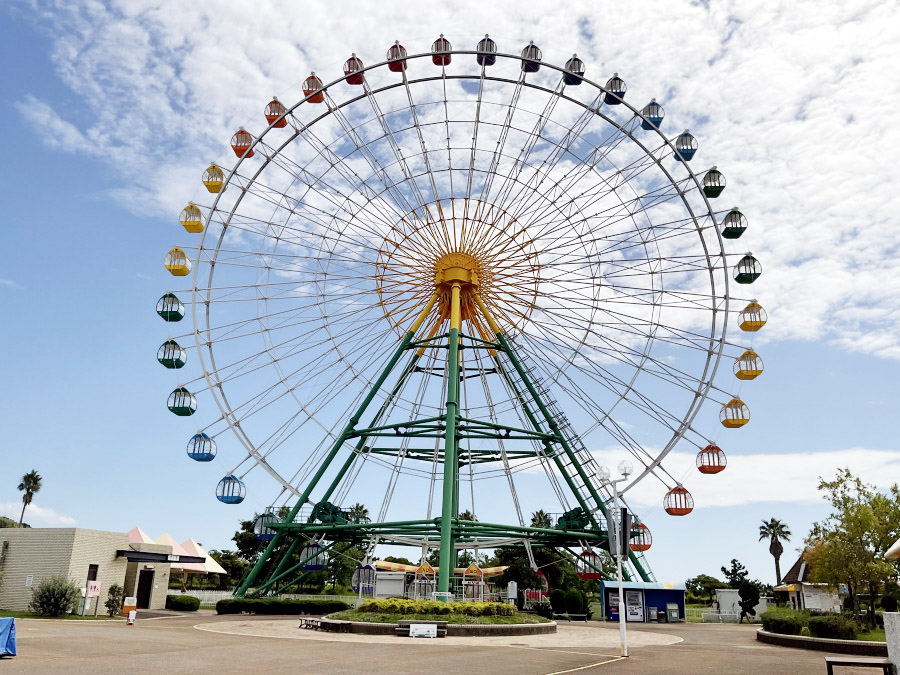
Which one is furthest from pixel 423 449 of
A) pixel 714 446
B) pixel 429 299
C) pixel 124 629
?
pixel 124 629

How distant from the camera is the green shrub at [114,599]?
32656mm

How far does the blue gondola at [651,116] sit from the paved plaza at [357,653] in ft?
68.9

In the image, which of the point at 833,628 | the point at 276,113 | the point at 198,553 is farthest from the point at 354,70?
the point at 198,553

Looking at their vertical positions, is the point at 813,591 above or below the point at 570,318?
below

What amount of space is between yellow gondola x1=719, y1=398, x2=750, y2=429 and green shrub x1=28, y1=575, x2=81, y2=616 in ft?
90.9

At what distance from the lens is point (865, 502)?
24734 mm

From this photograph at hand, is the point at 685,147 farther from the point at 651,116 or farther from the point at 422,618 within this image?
the point at 422,618

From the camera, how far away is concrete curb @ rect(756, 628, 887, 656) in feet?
62.6

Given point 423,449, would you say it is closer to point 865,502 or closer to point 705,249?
point 705,249

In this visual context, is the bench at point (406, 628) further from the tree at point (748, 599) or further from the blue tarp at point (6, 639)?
the tree at point (748, 599)

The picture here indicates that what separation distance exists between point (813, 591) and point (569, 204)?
30966mm

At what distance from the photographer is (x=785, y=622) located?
23.4 metres

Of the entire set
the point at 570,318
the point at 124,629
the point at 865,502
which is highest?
the point at 570,318

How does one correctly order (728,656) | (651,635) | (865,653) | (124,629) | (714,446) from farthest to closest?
(714,446), (651,635), (124,629), (865,653), (728,656)
